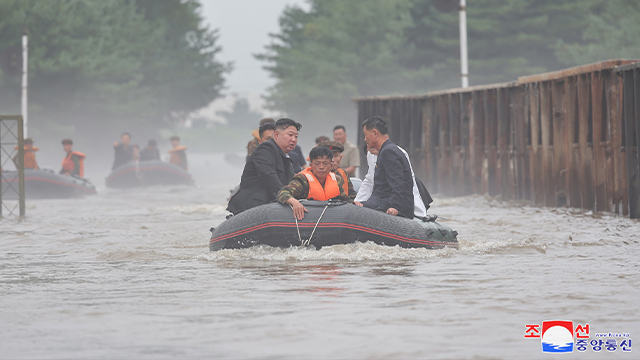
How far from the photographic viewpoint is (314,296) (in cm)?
900

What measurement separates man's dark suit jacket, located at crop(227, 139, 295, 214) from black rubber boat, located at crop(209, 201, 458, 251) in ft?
1.77

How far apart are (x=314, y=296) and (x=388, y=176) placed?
11.7 ft

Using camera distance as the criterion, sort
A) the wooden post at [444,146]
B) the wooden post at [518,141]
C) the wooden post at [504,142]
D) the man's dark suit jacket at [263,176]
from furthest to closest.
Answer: the wooden post at [444,146], the wooden post at [504,142], the wooden post at [518,141], the man's dark suit jacket at [263,176]

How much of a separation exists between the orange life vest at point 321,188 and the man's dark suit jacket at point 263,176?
0.43 meters

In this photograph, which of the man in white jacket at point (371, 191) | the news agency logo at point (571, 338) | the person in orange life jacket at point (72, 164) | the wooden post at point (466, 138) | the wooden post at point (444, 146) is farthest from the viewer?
the person in orange life jacket at point (72, 164)

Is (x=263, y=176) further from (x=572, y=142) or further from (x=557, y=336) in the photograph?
(x=572, y=142)

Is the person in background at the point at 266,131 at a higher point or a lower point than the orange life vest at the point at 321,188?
higher

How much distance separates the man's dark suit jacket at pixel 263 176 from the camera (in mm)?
12641

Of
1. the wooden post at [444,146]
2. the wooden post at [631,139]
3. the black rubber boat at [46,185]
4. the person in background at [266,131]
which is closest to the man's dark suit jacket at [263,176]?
the person in background at [266,131]

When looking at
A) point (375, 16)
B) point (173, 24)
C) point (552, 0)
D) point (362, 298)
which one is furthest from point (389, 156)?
point (173, 24)

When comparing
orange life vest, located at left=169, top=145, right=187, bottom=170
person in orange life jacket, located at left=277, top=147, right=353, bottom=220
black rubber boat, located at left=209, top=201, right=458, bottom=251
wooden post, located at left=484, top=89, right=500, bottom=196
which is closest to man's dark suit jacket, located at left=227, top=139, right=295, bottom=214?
person in orange life jacket, located at left=277, top=147, right=353, bottom=220

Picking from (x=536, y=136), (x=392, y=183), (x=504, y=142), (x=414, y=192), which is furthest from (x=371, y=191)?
(x=504, y=142)

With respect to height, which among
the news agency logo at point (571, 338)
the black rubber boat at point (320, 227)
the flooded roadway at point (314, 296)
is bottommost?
the news agency logo at point (571, 338)

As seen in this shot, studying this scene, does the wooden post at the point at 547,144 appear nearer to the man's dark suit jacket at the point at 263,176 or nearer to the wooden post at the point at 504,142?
the wooden post at the point at 504,142
